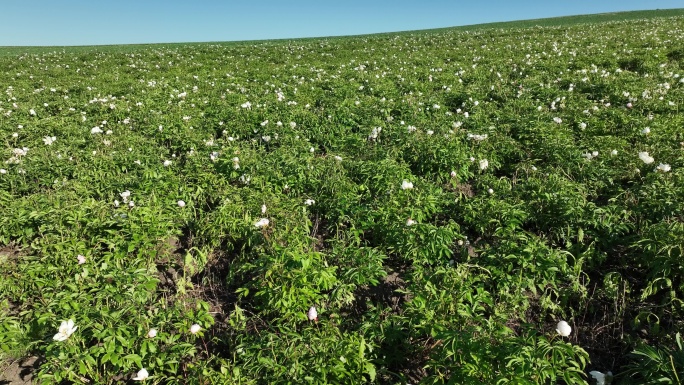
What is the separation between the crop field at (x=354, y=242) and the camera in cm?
304

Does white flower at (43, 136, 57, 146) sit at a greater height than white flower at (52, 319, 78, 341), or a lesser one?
greater

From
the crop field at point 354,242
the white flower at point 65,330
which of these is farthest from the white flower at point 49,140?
the white flower at point 65,330

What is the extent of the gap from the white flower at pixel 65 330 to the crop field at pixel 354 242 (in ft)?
0.04

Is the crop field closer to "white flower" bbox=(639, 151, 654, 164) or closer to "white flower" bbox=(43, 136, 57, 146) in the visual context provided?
"white flower" bbox=(43, 136, 57, 146)

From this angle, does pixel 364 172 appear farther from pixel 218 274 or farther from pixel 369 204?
pixel 218 274

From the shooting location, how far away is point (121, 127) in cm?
853

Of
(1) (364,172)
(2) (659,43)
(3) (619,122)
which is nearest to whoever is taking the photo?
(1) (364,172)

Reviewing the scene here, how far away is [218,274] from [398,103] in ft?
20.8

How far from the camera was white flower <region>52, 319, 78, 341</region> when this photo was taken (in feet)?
9.80

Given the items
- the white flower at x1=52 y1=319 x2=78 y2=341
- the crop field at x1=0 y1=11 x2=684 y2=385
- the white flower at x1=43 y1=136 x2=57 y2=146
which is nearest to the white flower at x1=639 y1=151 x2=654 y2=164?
the crop field at x1=0 y1=11 x2=684 y2=385

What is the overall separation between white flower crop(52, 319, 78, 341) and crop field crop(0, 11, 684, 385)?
0.01 meters

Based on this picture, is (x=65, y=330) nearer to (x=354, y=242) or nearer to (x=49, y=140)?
(x=354, y=242)

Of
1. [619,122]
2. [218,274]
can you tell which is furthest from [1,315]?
[619,122]

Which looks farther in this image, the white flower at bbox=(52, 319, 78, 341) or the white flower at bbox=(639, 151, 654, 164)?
the white flower at bbox=(639, 151, 654, 164)
